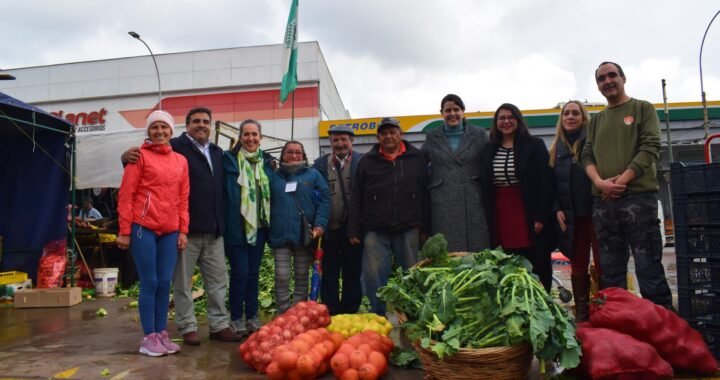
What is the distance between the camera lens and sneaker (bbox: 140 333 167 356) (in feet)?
12.9

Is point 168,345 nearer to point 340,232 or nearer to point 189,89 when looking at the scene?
point 340,232

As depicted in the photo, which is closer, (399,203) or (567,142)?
(399,203)

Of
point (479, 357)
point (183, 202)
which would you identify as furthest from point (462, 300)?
point (183, 202)

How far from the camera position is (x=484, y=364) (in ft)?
8.78

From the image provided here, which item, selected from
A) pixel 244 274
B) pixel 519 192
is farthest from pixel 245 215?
pixel 519 192

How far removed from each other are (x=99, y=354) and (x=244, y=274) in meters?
1.43

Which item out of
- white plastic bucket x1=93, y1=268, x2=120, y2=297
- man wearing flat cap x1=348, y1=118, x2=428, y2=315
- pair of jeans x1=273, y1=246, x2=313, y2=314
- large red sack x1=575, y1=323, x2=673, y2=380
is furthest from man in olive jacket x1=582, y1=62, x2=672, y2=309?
white plastic bucket x1=93, y1=268, x2=120, y2=297

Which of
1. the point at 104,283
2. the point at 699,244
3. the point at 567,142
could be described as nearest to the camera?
the point at 699,244

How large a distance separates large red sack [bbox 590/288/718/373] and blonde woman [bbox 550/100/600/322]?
1253mm

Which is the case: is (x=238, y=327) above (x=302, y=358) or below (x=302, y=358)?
below

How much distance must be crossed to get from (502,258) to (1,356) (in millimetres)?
4502

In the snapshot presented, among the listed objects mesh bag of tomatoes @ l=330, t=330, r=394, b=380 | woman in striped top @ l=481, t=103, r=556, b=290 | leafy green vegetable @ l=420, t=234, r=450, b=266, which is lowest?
mesh bag of tomatoes @ l=330, t=330, r=394, b=380

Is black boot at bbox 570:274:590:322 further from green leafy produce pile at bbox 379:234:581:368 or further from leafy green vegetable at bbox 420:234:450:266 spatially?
leafy green vegetable at bbox 420:234:450:266

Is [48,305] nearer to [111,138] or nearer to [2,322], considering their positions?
[2,322]
